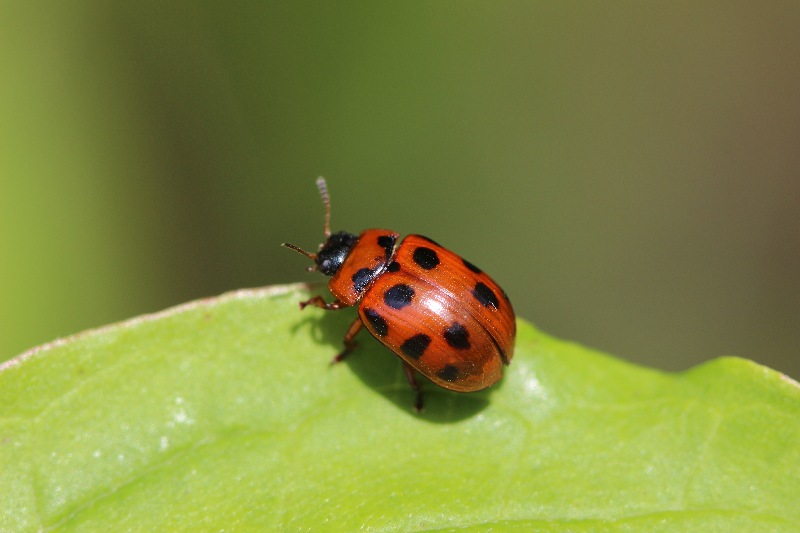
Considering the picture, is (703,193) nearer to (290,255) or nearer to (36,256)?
(290,255)

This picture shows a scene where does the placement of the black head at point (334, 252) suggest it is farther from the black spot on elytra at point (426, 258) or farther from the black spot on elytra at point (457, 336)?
the black spot on elytra at point (457, 336)

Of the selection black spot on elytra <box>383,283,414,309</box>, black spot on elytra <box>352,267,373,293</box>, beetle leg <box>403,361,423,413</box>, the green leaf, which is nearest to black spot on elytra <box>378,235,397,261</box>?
black spot on elytra <box>352,267,373,293</box>

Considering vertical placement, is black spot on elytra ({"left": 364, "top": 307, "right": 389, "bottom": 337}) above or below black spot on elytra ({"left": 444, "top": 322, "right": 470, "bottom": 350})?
above

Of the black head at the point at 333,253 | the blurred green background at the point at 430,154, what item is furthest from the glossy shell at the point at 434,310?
the blurred green background at the point at 430,154

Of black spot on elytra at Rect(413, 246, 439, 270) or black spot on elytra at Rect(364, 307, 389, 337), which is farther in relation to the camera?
black spot on elytra at Rect(413, 246, 439, 270)

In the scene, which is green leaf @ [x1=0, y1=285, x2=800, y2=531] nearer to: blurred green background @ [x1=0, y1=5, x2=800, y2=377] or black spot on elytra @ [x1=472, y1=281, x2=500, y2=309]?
black spot on elytra @ [x1=472, y1=281, x2=500, y2=309]

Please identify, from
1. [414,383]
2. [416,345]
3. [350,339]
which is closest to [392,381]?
[414,383]

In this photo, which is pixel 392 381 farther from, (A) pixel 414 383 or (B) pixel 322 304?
(B) pixel 322 304
